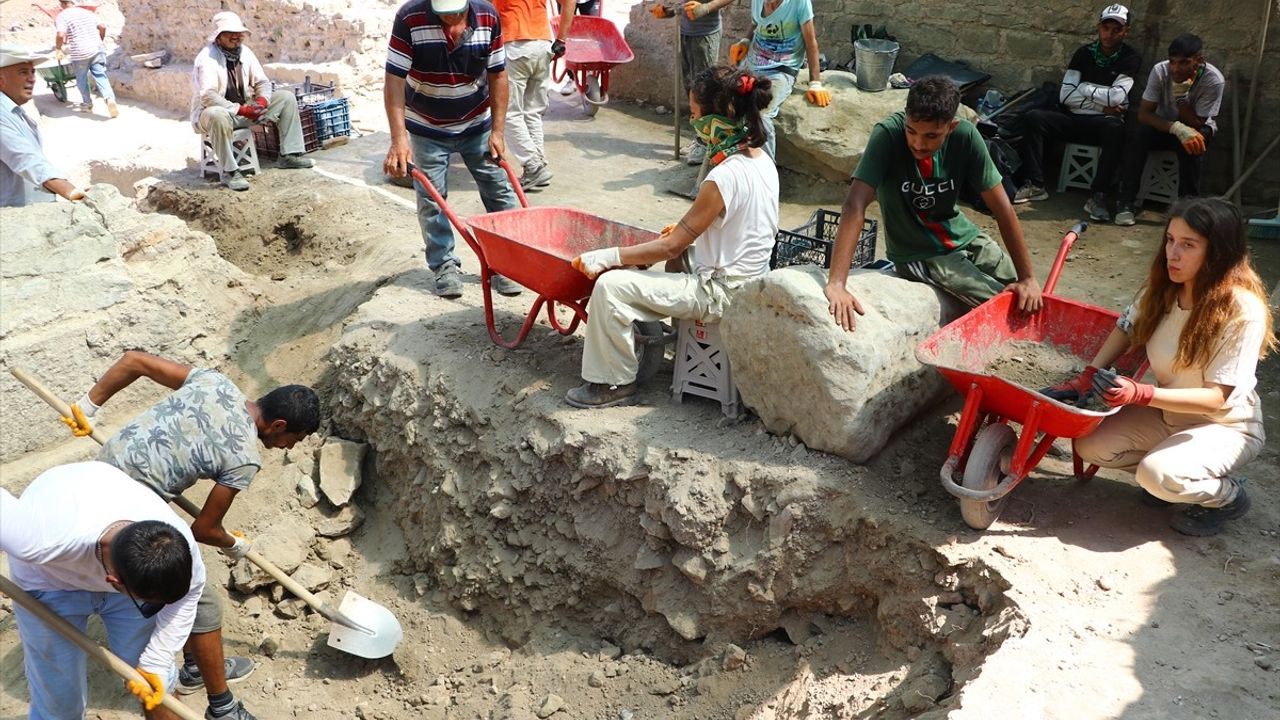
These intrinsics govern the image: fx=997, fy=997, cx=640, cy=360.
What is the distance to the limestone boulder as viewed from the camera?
4090 mm

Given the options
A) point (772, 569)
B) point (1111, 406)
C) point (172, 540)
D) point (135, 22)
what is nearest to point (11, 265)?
point (172, 540)

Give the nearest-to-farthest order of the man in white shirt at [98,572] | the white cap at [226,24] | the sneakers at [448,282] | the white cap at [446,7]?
the man in white shirt at [98,572], the white cap at [446,7], the sneakers at [448,282], the white cap at [226,24]

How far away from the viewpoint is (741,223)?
174 inches

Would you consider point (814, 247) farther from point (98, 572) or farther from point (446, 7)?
point (98, 572)

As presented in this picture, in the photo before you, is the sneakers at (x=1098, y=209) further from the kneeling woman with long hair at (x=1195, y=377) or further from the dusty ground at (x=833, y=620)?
the kneeling woman with long hair at (x=1195, y=377)

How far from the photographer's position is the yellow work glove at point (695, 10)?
827 cm

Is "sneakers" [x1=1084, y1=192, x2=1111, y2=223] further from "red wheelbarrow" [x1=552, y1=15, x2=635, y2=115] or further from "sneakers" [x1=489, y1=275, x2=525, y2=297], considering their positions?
"red wheelbarrow" [x1=552, y1=15, x2=635, y2=115]

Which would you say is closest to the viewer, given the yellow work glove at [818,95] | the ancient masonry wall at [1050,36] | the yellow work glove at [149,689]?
the yellow work glove at [149,689]

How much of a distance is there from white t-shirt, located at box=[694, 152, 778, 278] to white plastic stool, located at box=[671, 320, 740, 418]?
11.8 inches

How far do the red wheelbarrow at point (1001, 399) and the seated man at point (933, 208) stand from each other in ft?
0.43

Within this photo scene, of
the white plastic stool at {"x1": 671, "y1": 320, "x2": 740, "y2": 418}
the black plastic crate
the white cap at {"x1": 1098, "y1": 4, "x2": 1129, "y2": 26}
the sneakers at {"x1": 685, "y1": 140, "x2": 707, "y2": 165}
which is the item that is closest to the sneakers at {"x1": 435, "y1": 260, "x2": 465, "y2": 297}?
the white plastic stool at {"x1": 671, "y1": 320, "x2": 740, "y2": 418}

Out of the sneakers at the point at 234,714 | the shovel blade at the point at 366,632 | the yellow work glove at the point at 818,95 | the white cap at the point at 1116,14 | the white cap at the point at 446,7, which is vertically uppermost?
the white cap at the point at 446,7

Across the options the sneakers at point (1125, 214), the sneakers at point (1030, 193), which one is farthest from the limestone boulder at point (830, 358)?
the sneakers at point (1030, 193)

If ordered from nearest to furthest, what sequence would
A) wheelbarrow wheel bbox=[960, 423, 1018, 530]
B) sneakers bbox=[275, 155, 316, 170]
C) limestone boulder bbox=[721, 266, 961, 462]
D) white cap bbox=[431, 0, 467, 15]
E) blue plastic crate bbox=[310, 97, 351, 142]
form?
wheelbarrow wheel bbox=[960, 423, 1018, 530], limestone boulder bbox=[721, 266, 961, 462], white cap bbox=[431, 0, 467, 15], sneakers bbox=[275, 155, 316, 170], blue plastic crate bbox=[310, 97, 351, 142]
